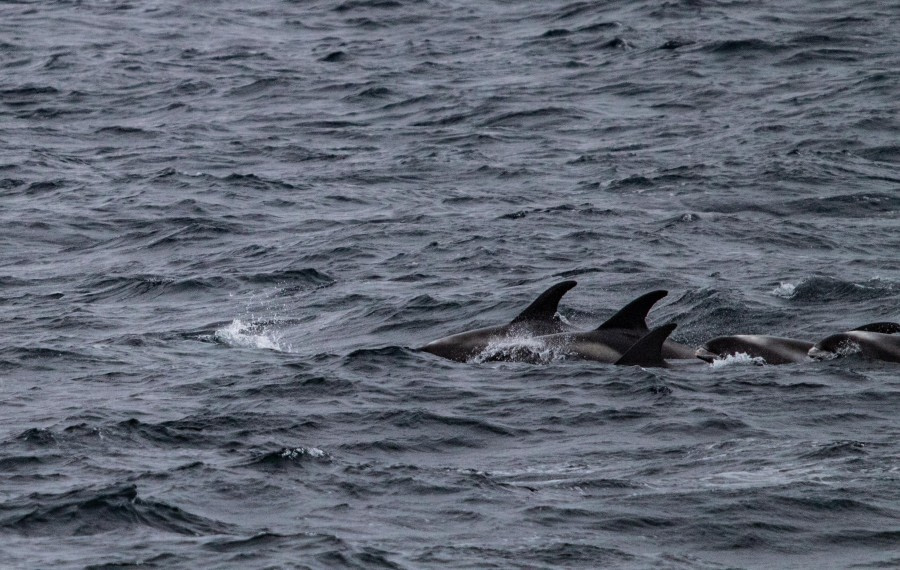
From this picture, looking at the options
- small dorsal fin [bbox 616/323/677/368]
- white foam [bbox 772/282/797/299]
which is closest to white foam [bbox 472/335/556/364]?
small dorsal fin [bbox 616/323/677/368]

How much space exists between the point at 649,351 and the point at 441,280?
6.59 m

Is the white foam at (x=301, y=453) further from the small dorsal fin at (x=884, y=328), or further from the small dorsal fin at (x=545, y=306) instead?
the small dorsal fin at (x=884, y=328)

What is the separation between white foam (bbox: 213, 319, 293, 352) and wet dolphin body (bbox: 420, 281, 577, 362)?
238cm

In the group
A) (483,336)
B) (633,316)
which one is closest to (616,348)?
(633,316)

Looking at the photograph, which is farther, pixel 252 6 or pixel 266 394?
pixel 252 6

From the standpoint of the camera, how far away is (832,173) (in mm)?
29766

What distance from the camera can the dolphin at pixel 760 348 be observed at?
18.7 metres

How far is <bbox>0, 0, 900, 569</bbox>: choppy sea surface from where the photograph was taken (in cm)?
1322

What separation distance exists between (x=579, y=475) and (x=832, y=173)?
17.0 m

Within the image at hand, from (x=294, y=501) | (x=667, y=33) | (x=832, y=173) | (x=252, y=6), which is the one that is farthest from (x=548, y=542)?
(x=252, y=6)

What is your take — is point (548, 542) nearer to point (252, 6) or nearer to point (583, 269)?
point (583, 269)

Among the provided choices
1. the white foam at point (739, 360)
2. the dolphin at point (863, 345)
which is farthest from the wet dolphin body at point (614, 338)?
the dolphin at point (863, 345)

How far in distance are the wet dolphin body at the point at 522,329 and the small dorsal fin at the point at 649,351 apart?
1159 millimetres

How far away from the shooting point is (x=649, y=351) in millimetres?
18078
